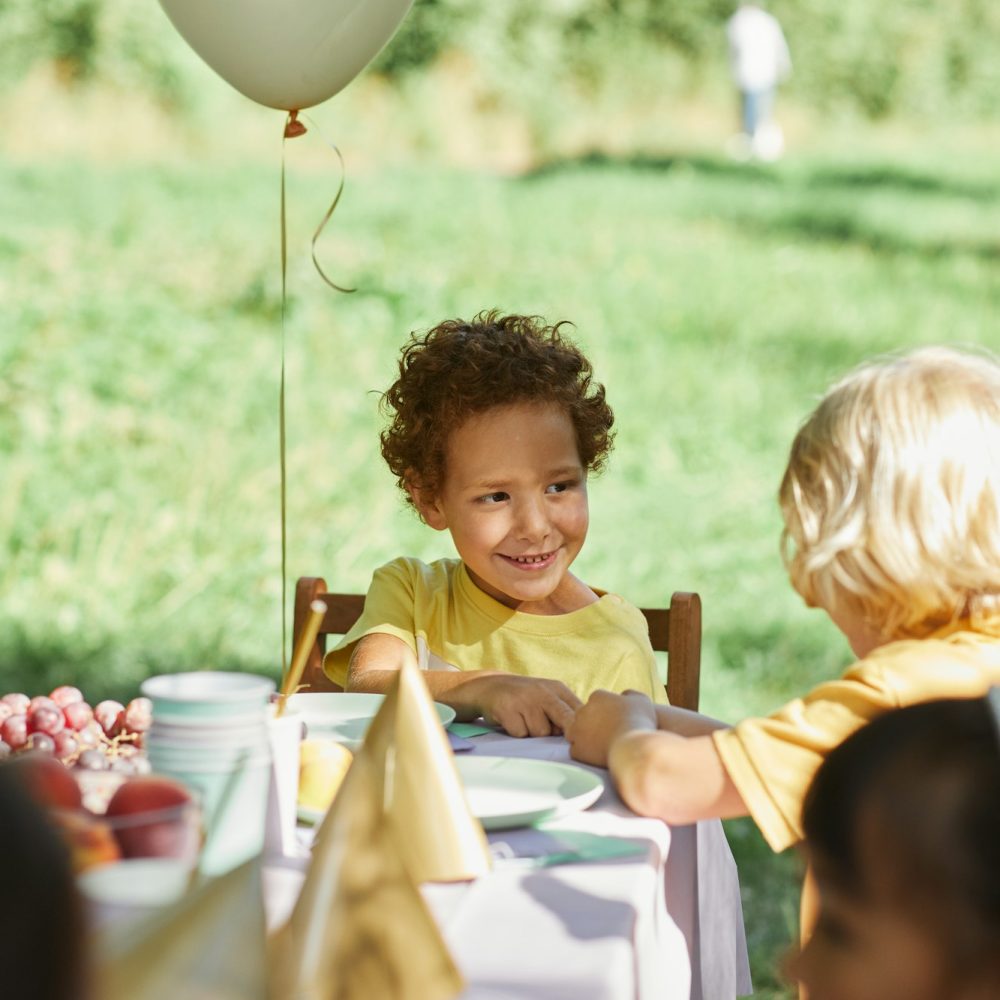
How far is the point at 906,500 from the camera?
1628 millimetres

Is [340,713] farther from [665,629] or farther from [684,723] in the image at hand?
[665,629]

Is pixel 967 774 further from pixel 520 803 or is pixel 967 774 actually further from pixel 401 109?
pixel 401 109

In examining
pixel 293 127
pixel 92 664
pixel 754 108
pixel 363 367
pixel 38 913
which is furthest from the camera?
pixel 754 108

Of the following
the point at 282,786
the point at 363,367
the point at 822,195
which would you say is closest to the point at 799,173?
Result: the point at 822,195

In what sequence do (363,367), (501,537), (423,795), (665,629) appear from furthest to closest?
(363,367) → (665,629) → (501,537) → (423,795)

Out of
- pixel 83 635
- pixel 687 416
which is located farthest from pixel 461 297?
pixel 83 635

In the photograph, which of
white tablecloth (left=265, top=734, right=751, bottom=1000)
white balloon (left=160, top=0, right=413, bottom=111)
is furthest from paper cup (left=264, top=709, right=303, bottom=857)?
white balloon (left=160, top=0, right=413, bottom=111)

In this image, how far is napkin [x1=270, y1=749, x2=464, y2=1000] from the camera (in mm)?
1080

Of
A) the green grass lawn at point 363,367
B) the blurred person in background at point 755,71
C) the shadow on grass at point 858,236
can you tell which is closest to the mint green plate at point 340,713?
the green grass lawn at point 363,367

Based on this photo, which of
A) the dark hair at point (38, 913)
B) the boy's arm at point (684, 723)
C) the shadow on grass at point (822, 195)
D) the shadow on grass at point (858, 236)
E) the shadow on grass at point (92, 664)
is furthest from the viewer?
the shadow on grass at point (822, 195)

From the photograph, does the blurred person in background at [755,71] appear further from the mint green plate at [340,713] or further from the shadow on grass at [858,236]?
the mint green plate at [340,713]

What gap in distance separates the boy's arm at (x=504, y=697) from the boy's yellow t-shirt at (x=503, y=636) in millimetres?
183

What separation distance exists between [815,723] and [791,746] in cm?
3

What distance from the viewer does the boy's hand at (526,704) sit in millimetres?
2031
